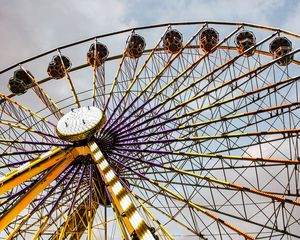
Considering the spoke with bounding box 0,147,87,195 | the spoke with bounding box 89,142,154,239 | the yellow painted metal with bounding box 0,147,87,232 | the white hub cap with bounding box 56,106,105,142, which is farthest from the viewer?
the white hub cap with bounding box 56,106,105,142

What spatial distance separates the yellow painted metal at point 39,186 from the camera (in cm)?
1404

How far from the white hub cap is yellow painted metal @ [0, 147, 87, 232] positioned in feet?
2.27

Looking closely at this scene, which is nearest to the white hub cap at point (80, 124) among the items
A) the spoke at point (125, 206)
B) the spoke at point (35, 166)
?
the spoke at point (35, 166)

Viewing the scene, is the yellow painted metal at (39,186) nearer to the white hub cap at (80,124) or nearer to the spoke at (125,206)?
the white hub cap at (80,124)

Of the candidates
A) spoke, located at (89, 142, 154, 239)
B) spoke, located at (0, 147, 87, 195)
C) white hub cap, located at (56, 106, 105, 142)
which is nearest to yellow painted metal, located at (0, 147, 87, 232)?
spoke, located at (0, 147, 87, 195)

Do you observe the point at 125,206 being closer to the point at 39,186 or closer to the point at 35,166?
the point at 39,186

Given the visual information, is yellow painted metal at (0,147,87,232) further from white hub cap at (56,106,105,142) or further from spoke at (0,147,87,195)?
white hub cap at (56,106,105,142)

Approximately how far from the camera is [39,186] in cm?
1558

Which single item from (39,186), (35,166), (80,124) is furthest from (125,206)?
(80,124)

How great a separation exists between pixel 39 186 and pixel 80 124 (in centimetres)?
373

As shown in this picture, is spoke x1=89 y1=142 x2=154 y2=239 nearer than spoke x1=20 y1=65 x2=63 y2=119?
Yes

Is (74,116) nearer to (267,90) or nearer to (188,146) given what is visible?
(188,146)

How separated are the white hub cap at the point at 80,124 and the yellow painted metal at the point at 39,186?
2.27 ft

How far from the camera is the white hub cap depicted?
1725 centimetres
